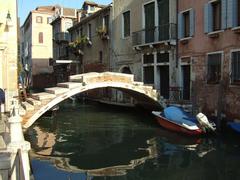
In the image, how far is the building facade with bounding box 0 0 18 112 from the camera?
491 inches

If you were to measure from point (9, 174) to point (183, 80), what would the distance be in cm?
1040

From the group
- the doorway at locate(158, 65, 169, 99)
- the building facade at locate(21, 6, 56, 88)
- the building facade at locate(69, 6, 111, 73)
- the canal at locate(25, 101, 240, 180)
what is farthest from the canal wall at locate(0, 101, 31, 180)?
the building facade at locate(21, 6, 56, 88)

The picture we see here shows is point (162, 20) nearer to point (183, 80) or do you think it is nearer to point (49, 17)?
point (183, 80)

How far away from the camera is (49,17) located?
42.1 meters

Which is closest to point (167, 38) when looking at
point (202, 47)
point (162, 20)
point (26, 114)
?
point (162, 20)

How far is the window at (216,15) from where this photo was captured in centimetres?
1258

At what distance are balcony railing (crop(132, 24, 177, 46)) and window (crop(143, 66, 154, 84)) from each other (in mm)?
1109

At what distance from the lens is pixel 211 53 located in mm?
12789

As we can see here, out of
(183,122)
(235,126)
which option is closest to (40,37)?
(183,122)

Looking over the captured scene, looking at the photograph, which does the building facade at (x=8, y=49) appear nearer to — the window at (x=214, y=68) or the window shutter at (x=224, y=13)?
the window at (x=214, y=68)

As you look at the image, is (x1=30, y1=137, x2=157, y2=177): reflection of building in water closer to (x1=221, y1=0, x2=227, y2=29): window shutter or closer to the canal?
the canal

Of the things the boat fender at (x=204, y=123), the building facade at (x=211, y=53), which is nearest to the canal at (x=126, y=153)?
the boat fender at (x=204, y=123)

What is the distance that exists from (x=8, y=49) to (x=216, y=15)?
22.7ft

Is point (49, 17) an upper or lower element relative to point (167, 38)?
upper
